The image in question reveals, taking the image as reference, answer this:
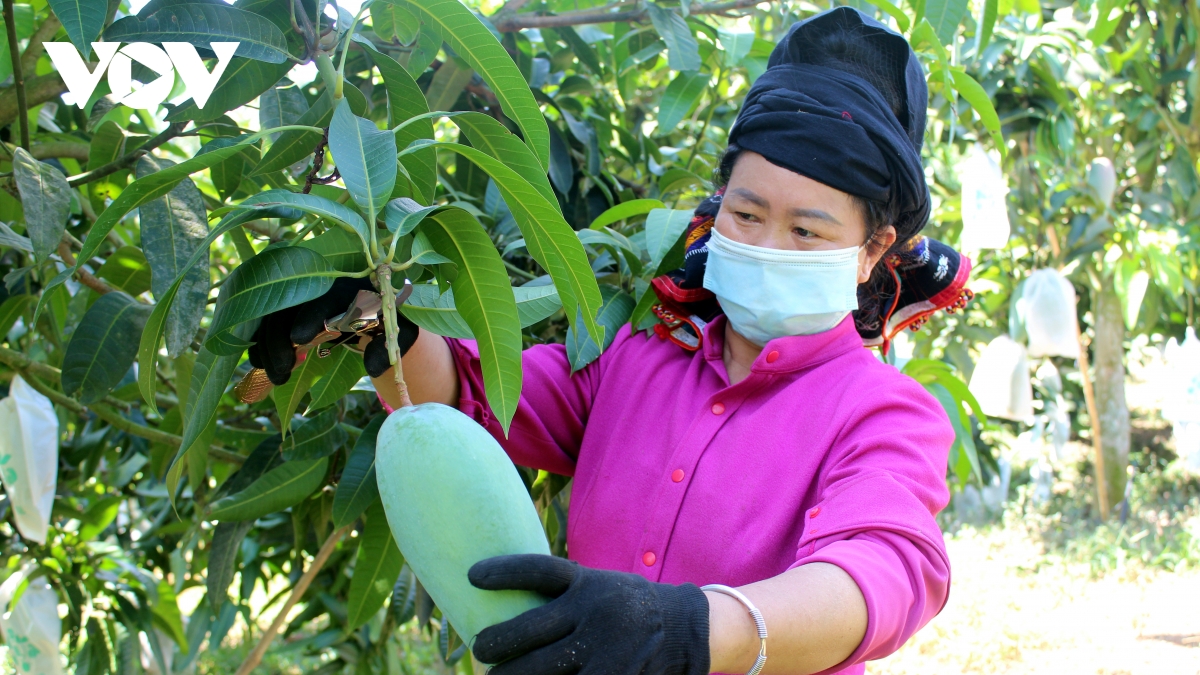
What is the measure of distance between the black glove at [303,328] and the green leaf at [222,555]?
0.66m

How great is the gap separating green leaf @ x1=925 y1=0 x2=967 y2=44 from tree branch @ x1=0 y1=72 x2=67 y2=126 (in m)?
1.25

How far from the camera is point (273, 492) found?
1.39m

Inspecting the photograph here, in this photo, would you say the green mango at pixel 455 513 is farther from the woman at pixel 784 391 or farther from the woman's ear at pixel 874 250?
the woman's ear at pixel 874 250

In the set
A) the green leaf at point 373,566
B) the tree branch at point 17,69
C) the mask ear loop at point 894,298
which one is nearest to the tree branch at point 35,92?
the tree branch at point 17,69

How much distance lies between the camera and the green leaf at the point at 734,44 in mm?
1678

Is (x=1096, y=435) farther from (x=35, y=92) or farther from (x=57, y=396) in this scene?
(x=35, y=92)

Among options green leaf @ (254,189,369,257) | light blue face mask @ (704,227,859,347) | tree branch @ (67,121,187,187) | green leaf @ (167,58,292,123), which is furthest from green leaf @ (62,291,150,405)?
light blue face mask @ (704,227,859,347)

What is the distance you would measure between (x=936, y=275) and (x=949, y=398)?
0.44 meters

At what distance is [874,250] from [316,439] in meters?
0.84

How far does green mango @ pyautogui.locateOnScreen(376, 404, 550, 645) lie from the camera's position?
2.43ft

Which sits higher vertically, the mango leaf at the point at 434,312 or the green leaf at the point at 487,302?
the green leaf at the point at 487,302

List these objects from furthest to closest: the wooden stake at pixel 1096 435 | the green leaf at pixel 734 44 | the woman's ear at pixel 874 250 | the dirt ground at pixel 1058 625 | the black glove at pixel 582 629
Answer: the wooden stake at pixel 1096 435 → the dirt ground at pixel 1058 625 → the green leaf at pixel 734 44 → the woman's ear at pixel 874 250 → the black glove at pixel 582 629

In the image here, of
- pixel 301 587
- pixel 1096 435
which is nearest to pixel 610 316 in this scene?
pixel 301 587

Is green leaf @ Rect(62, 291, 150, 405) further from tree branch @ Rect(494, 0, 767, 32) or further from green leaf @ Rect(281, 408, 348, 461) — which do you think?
tree branch @ Rect(494, 0, 767, 32)
